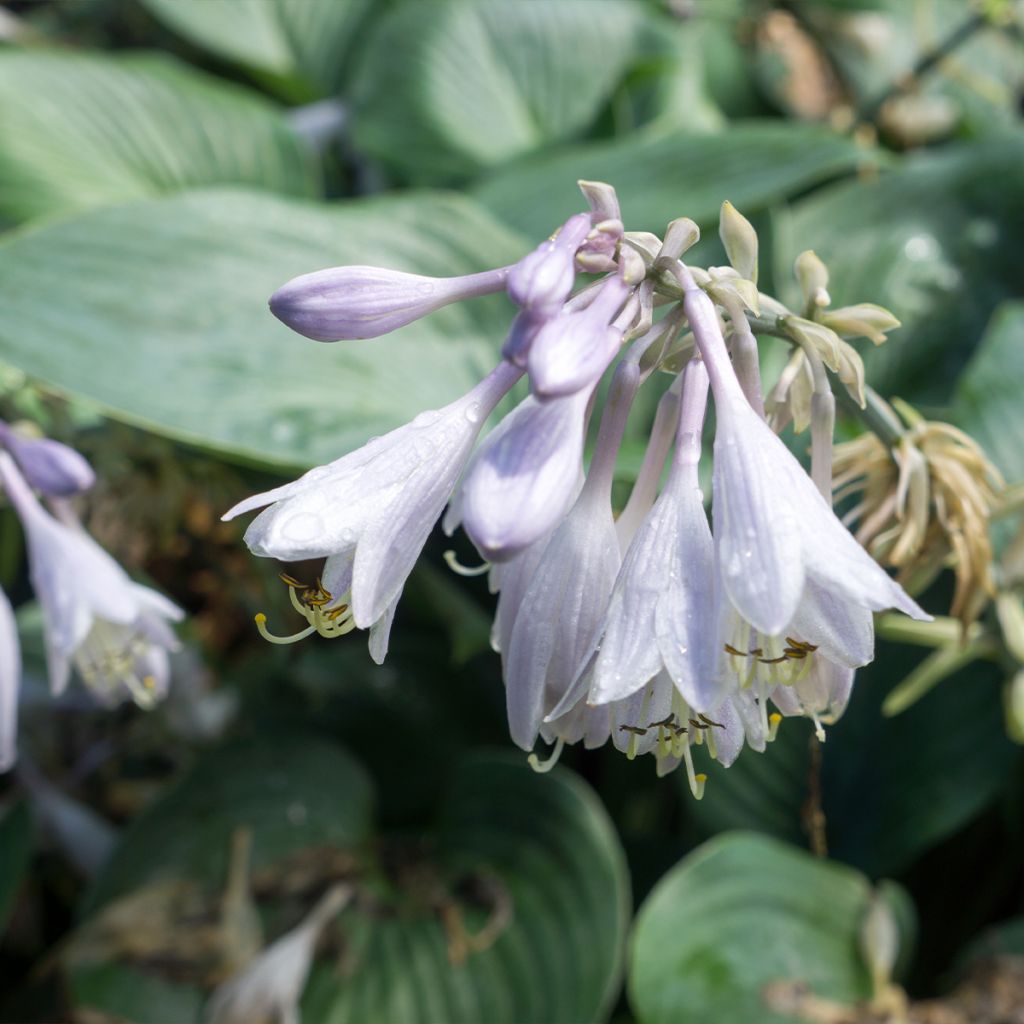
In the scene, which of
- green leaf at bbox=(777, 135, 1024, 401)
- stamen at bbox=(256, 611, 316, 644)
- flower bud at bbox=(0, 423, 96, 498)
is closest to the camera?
stamen at bbox=(256, 611, 316, 644)

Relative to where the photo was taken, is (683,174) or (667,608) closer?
(667,608)

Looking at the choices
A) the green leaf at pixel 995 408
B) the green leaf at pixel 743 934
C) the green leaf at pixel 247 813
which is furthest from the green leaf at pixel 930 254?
the green leaf at pixel 247 813

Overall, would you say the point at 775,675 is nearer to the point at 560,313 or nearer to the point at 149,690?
the point at 560,313

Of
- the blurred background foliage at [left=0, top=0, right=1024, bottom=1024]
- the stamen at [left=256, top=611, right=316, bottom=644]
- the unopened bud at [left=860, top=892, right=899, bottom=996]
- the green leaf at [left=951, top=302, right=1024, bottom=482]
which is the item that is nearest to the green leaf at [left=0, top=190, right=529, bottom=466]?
the blurred background foliage at [left=0, top=0, right=1024, bottom=1024]

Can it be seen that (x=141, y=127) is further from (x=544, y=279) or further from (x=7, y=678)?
(x=544, y=279)

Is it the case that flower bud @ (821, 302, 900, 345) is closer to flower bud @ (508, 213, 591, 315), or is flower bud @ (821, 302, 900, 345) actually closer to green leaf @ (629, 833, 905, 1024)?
flower bud @ (508, 213, 591, 315)

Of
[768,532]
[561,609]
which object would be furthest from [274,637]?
[768,532]
